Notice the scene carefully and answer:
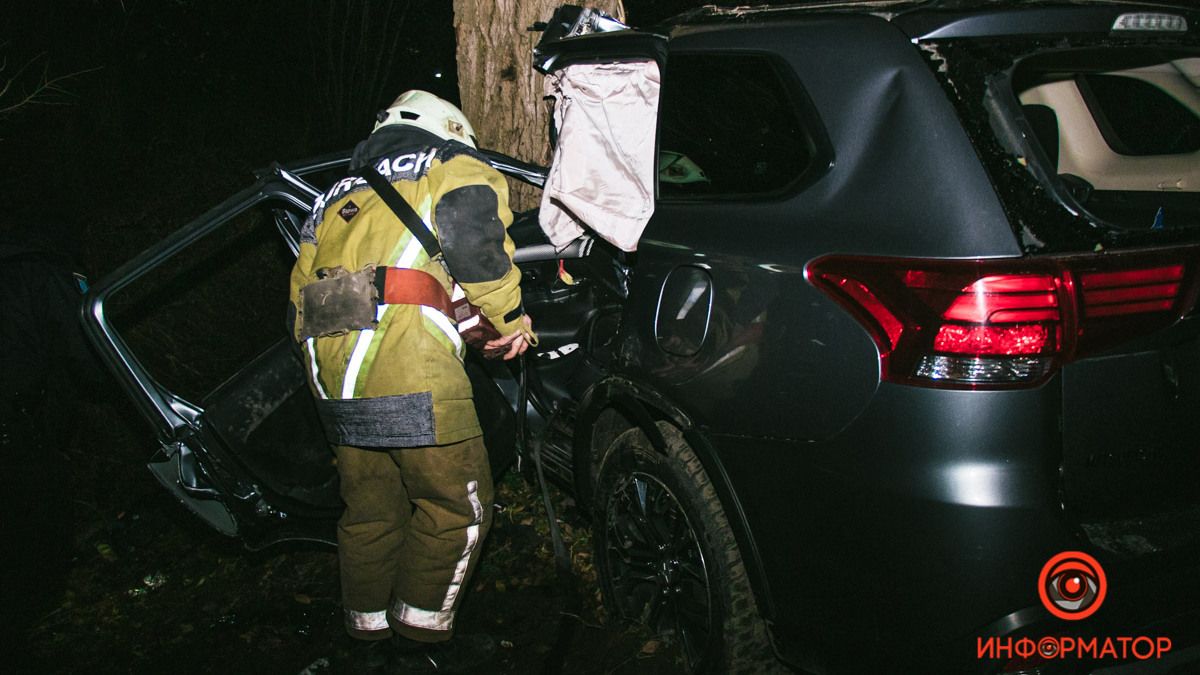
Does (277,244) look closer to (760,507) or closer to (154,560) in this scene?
(154,560)

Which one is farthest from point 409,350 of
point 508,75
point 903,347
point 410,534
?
point 508,75

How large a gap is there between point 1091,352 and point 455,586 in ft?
7.02

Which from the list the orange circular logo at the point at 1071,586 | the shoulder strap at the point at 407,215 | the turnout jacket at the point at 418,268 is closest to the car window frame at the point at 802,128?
the turnout jacket at the point at 418,268

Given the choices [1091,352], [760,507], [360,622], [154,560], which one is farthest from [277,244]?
[1091,352]

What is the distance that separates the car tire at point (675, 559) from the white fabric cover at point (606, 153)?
2.25ft

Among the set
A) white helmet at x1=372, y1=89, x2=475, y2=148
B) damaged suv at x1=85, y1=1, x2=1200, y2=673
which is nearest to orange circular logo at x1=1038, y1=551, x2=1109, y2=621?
damaged suv at x1=85, y1=1, x2=1200, y2=673

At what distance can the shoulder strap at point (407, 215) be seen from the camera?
2652 mm

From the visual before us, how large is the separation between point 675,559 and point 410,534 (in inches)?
37.7

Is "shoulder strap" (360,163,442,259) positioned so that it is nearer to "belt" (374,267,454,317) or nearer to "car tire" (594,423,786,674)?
"belt" (374,267,454,317)

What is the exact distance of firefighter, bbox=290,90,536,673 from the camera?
104 inches

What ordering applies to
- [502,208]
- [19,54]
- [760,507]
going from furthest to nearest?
[19,54] < [502,208] < [760,507]

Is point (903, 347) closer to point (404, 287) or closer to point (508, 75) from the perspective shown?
point (404, 287)

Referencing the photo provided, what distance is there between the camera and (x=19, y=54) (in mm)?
7035

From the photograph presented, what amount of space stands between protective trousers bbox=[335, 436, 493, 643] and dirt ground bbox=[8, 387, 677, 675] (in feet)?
1.07
